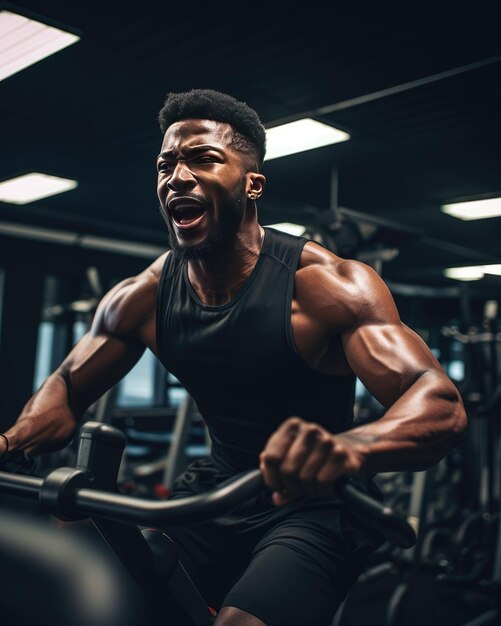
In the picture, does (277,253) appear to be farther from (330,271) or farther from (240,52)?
(240,52)

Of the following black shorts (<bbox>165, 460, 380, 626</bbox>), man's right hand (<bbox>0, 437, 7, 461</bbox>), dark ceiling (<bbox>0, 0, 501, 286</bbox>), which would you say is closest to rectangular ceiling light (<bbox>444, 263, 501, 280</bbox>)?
dark ceiling (<bbox>0, 0, 501, 286</bbox>)

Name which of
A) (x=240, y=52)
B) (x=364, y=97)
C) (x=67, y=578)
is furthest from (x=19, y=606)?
(x=364, y=97)

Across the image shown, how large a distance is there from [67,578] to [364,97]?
3.10 m

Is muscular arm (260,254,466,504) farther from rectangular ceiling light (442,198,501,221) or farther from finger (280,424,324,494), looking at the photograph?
rectangular ceiling light (442,198,501,221)

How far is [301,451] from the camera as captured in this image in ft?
2.24

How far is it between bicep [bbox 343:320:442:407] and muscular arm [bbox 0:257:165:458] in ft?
1.60

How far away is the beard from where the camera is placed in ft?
4.31

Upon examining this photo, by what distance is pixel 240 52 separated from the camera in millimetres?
2852

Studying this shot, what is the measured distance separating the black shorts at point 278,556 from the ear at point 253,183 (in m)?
0.62

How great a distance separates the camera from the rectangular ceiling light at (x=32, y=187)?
5.25m

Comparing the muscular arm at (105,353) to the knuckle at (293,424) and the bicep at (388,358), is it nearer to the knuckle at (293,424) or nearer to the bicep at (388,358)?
the bicep at (388,358)

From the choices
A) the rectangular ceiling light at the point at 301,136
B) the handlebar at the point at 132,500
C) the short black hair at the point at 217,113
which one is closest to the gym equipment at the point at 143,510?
the handlebar at the point at 132,500

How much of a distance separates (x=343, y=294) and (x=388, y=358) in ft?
0.57

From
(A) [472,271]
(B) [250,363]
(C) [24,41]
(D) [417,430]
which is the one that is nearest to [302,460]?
(D) [417,430]
